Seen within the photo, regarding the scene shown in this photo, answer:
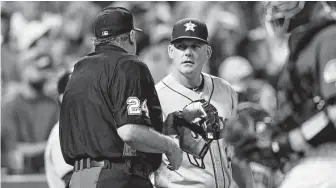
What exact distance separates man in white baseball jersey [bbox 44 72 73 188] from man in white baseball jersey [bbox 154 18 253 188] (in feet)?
3.56

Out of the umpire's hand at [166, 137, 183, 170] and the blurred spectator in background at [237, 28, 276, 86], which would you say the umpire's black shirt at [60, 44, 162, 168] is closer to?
the umpire's hand at [166, 137, 183, 170]

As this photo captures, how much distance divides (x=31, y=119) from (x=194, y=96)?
359 cm

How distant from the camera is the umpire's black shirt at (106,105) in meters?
4.75

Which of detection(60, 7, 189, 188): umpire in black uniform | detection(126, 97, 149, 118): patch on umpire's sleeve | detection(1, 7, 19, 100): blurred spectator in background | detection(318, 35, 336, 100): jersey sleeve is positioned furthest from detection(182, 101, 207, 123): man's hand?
detection(1, 7, 19, 100): blurred spectator in background

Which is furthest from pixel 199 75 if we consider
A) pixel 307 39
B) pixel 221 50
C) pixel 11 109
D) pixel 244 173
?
pixel 221 50

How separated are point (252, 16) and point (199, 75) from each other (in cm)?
536

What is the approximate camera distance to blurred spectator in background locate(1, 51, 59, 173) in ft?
29.8

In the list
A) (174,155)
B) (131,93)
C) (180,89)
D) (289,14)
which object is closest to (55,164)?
(180,89)

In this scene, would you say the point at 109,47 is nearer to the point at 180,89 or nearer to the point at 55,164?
the point at 180,89

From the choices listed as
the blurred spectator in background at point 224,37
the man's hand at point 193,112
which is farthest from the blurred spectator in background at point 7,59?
the man's hand at point 193,112

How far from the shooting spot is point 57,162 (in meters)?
6.83

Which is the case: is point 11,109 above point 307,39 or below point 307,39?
below

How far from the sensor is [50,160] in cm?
702

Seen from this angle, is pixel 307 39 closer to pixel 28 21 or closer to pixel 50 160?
pixel 50 160
